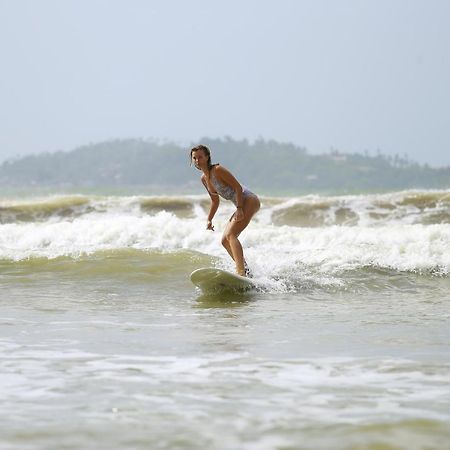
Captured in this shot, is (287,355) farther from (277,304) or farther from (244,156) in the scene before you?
(244,156)

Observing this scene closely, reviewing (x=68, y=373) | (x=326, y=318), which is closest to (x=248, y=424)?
(x=68, y=373)

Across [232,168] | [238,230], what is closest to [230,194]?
[238,230]

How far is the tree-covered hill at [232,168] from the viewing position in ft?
252

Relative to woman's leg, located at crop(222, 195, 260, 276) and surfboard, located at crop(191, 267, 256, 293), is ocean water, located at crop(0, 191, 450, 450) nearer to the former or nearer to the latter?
surfboard, located at crop(191, 267, 256, 293)

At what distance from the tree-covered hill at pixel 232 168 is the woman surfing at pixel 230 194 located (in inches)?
2582

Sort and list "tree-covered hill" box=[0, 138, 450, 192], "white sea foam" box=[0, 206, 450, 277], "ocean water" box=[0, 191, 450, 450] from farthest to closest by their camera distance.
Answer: "tree-covered hill" box=[0, 138, 450, 192], "white sea foam" box=[0, 206, 450, 277], "ocean water" box=[0, 191, 450, 450]

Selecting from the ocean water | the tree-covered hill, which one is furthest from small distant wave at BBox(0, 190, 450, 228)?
the tree-covered hill

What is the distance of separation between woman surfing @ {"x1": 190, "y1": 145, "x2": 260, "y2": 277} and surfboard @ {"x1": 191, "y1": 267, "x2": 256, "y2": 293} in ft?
1.34

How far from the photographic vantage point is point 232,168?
264 ft

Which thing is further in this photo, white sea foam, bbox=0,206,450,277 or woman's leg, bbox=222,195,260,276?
white sea foam, bbox=0,206,450,277

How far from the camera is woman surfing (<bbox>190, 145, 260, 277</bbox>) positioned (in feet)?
28.2

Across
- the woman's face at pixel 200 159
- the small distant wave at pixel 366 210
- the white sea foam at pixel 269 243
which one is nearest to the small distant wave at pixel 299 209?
the small distant wave at pixel 366 210

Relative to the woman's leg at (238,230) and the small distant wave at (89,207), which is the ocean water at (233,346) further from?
the small distant wave at (89,207)

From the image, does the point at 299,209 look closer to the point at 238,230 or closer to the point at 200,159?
the point at 238,230
